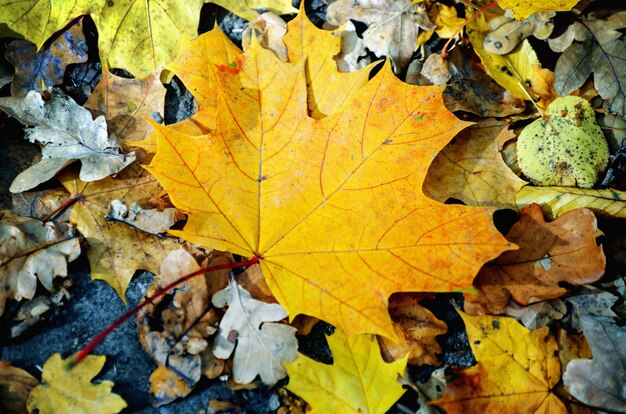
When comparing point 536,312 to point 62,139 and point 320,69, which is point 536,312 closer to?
point 320,69

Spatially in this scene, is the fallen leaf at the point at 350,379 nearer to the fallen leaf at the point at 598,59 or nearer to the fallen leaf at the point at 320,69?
the fallen leaf at the point at 320,69

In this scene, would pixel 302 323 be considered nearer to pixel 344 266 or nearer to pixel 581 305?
pixel 344 266

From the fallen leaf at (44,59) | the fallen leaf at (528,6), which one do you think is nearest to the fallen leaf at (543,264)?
the fallen leaf at (528,6)

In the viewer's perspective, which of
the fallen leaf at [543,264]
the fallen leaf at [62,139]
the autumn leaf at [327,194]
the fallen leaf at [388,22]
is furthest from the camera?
the fallen leaf at [388,22]

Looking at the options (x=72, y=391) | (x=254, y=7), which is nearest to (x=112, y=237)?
(x=72, y=391)

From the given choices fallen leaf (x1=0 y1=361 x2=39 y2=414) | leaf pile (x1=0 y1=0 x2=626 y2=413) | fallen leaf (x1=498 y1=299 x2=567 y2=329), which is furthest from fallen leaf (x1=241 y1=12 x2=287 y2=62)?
fallen leaf (x1=0 y1=361 x2=39 y2=414)

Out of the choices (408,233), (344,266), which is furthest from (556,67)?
(344,266)
